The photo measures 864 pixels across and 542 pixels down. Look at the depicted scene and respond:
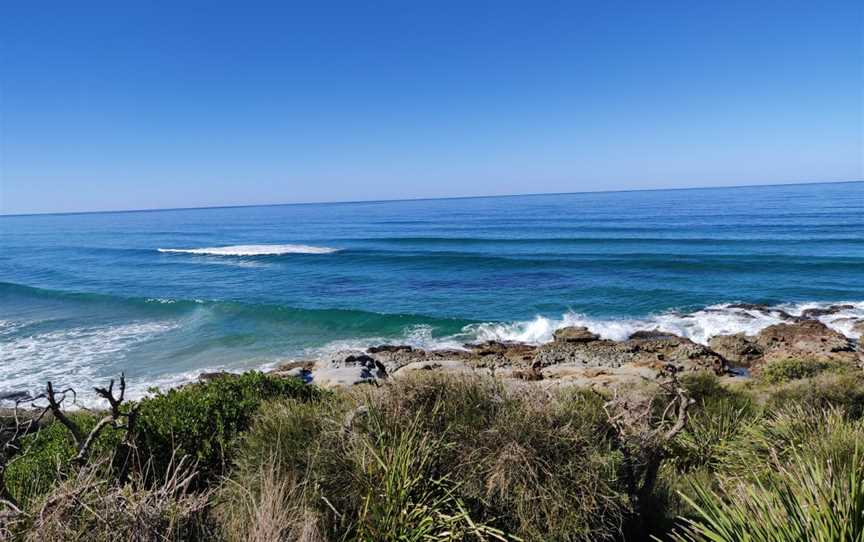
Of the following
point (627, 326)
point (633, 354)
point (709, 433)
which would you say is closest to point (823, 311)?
point (627, 326)

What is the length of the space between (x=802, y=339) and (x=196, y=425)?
68.5 ft

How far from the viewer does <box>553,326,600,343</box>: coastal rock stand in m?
19.3

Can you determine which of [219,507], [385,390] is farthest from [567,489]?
[219,507]

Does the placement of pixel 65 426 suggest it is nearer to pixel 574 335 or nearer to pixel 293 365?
pixel 293 365

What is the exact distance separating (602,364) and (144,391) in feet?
51.1

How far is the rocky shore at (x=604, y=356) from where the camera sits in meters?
15.2

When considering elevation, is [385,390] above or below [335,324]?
above

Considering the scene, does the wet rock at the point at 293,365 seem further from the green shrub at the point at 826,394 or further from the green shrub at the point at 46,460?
the green shrub at the point at 826,394

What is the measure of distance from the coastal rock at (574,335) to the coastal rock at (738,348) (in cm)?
439

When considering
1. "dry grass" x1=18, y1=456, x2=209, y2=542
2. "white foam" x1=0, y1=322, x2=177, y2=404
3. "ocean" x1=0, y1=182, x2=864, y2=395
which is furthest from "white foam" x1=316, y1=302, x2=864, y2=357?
"dry grass" x1=18, y1=456, x2=209, y2=542

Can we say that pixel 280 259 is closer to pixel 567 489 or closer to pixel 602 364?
pixel 602 364

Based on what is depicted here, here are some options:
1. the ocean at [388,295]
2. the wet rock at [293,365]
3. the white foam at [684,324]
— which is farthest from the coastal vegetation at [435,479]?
the white foam at [684,324]

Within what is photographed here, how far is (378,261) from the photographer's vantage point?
38.4 metres

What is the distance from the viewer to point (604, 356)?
58.6 feet
